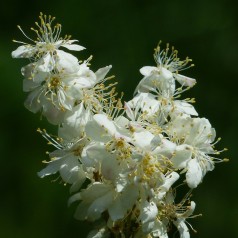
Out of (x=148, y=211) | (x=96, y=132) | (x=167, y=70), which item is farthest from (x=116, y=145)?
(x=167, y=70)

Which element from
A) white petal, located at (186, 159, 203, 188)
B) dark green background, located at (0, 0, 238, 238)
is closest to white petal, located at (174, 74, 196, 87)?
white petal, located at (186, 159, 203, 188)

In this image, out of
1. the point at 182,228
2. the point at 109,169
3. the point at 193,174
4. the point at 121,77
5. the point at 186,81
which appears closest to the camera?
the point at 109,169

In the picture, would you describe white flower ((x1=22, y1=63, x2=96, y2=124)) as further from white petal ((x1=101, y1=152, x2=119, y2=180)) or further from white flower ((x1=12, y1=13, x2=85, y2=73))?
white petal ((x1=101, y1=152, x2=119, y2=180))

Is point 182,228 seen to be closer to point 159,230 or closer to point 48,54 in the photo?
point 159,230

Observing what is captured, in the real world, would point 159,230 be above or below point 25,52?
below

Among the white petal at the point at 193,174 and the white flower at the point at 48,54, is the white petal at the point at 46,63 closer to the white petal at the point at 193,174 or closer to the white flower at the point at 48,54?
the white flower at the point at 48,54

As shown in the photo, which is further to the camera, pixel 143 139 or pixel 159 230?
pixel 159 230
